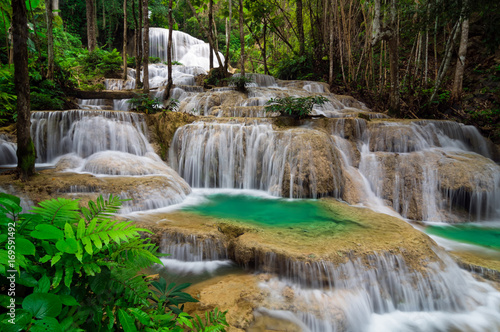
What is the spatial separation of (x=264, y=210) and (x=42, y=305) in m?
4.94

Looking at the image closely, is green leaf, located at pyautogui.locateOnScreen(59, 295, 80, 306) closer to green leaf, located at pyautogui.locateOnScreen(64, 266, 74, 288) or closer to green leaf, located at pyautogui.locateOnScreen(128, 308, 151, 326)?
green leaf, located at pyautogui.locateOnScreen(64, 266, 74, 288)

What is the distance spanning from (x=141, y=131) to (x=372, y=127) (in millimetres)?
7643

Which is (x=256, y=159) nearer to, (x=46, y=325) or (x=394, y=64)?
(x=394, y=64)

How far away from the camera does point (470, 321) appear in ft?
10.8

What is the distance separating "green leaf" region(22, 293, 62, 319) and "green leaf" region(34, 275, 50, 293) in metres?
0.05

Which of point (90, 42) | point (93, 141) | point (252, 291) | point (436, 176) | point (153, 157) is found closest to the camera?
point (252, 291)

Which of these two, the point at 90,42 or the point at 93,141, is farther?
the point at 90,42

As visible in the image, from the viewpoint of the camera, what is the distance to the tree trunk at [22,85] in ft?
14.8

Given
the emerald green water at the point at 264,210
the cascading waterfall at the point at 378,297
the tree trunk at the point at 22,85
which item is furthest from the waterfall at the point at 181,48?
the cascading waterfall at the point at 378,297

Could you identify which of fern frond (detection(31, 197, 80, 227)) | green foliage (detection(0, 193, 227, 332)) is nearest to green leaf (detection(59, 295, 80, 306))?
green foliage (detection(0, 193, 227, 332))

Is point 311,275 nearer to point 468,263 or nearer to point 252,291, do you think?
point 252,291

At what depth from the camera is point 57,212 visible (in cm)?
148

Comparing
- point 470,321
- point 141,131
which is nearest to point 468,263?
point 470,321

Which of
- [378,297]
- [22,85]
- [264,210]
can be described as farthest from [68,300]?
[22,85]
